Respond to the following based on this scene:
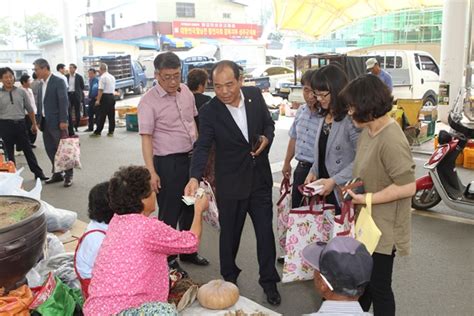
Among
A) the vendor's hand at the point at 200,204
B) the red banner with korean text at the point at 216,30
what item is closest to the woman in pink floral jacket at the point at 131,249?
the vendor's hand at the point at 200,204

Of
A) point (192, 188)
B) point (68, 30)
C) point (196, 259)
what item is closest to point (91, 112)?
point (68, 30)

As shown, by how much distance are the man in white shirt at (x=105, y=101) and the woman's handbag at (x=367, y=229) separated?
992 cm

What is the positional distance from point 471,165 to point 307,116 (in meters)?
4.58

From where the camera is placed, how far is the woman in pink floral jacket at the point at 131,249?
2297 mm

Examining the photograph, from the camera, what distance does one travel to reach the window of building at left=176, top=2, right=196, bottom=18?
38.8m

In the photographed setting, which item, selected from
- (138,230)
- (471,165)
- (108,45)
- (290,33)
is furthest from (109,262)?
(108,45)

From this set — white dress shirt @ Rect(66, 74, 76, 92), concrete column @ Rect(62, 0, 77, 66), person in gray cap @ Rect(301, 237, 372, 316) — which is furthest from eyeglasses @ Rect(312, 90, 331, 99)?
concrete column @ Rect(62, 0, 77, 66)

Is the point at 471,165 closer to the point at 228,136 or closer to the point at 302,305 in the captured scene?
the point at 302,305

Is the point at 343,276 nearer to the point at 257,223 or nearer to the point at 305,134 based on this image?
the point at 257,223

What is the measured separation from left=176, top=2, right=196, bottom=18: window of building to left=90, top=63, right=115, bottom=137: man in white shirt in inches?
1147

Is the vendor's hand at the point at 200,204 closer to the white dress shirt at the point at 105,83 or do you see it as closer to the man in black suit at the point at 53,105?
the man in black suit at the point at 53,105

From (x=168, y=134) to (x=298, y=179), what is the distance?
1.10 meters

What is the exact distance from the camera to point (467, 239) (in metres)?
4.41

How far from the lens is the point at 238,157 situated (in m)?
3.08
